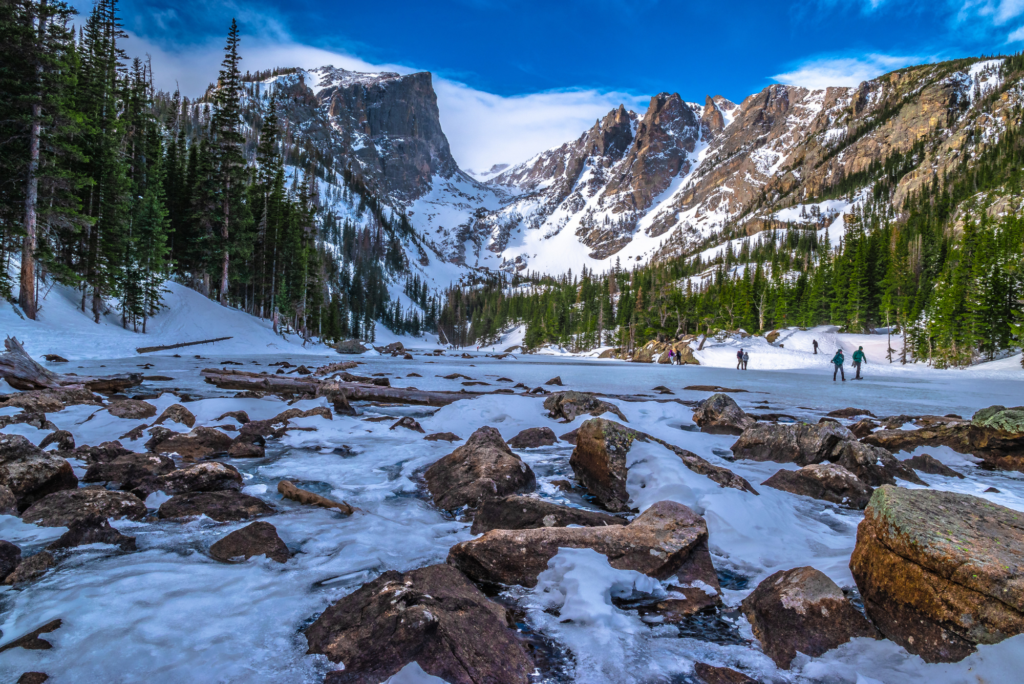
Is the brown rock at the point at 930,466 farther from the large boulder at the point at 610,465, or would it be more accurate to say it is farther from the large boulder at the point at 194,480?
the large boulder at the point at 194,480

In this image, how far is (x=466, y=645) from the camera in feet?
8.45

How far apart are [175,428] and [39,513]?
4379 millimetres

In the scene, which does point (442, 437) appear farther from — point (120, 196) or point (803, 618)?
point (120, 196)

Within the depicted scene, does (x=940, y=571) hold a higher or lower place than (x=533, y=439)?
higher

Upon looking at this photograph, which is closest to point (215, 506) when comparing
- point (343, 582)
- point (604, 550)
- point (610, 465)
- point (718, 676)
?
point (343, 582)

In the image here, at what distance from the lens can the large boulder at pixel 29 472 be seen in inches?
178

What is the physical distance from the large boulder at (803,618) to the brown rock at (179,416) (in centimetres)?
951

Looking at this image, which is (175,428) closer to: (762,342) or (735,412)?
(735,412)

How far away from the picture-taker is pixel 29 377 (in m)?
10.6

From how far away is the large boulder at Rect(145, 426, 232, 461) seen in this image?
275 inches

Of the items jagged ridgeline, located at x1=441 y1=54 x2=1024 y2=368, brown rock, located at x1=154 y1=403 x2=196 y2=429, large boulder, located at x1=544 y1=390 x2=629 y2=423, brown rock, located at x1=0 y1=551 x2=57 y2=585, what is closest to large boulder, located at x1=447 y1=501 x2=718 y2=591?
brown rock, located at x1=0 y1=551 x2=57 y2=585

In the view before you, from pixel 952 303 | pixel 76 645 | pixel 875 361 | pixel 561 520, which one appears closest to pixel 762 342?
pixel 875 361

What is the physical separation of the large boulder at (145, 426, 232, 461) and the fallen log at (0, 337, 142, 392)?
5.63m

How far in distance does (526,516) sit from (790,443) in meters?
5.76
